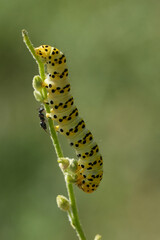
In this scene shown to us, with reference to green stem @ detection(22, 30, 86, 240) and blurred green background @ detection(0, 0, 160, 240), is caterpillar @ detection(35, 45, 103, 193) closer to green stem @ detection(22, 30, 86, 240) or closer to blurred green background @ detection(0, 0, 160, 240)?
green stem @ detection(22, 30, 86, 240)

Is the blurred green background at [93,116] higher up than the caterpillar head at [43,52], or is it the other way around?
the blurred green background at [93,116]

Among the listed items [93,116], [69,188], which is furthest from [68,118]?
[93,116]

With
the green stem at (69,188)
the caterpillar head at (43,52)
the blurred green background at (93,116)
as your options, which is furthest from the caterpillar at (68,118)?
the blurred green background at (93,116)

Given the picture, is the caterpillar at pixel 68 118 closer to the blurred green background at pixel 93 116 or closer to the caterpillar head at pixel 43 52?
the caterpillar head at pixel 43 52

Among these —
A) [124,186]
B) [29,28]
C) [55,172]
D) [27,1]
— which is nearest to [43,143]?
[55,172]

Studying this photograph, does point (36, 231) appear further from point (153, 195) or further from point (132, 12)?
point (132, 12)

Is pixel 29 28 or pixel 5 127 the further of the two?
pixel 29 28
